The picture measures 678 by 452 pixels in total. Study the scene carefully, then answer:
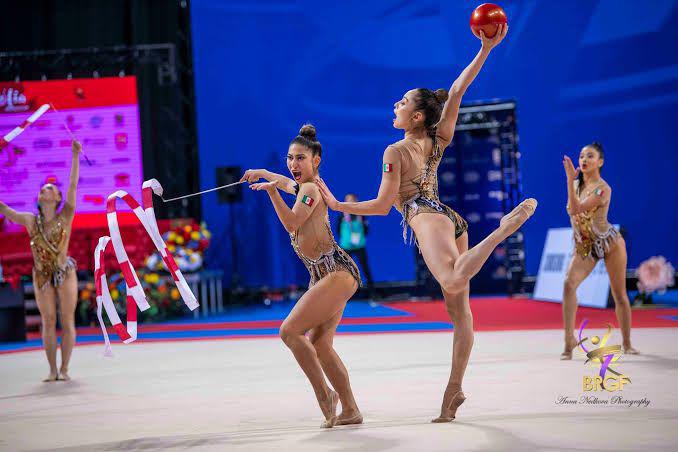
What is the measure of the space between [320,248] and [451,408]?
42.0 inches

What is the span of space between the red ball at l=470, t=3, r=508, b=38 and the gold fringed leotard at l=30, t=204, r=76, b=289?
4.11 metres

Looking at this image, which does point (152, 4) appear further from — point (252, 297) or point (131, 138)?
point (252, 297)

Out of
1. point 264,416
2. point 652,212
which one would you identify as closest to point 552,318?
point 652,212

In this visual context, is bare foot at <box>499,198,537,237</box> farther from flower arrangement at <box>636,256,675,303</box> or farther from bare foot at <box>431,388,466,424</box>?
flower arrangement at <box>636,256,675,303</box>

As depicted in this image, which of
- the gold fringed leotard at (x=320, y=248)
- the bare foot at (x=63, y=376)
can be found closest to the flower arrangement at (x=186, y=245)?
the bare foot at (x=63, y=376)

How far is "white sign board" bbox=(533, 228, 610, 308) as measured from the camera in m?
11.0

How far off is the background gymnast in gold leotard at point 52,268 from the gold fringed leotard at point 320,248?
3246 millimetres

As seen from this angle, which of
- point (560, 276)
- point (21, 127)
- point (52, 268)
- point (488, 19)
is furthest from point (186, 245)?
point (488, 19)

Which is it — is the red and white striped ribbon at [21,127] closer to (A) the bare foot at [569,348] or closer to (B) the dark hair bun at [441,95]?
(B) the dark hair bun at [441,95]

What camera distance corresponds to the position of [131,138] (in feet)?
42.2

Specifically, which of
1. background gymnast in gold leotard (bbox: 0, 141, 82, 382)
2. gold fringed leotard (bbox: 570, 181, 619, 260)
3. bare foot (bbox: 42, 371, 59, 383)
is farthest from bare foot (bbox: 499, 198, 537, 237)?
bare foot (bbox: 42, 371, 59, 383)

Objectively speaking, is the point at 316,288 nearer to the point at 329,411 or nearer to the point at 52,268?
the point at 329,411

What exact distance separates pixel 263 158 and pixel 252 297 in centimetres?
251

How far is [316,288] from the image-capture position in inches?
165
